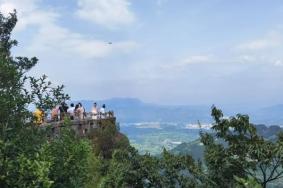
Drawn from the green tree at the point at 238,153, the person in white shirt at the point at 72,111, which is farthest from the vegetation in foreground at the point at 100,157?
the person in white shirt at the point at 72,111

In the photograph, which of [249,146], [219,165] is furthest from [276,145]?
[219,165]

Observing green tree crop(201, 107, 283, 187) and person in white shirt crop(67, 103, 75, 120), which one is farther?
person in white shirt crop(67, 103, 75, 120)

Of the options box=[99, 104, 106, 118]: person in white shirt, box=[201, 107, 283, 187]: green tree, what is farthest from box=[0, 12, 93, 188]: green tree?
box=[99, 104, 106, 118]: person in white shirt

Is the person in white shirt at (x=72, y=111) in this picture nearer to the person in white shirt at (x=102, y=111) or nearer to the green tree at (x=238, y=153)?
the person in white shirt at (x=102, y=111)

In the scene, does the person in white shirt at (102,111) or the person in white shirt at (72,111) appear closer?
the person in white shirt at (72,111)

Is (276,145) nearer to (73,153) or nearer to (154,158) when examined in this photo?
(154,158)

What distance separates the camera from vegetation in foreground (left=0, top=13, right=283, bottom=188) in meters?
15.0

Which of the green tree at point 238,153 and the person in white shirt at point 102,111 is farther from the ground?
the person in white shirt at point 102,111

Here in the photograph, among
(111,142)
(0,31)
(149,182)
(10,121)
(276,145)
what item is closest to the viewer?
(10,121)

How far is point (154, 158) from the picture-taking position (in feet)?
131

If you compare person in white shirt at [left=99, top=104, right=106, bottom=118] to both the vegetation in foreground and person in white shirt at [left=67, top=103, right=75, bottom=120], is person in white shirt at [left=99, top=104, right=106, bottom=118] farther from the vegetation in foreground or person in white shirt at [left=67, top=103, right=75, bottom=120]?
person in white shirt at [left=67, top=103, right=75, bottom=120]

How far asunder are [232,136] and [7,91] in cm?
2110

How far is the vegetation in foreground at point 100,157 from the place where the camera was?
1498 centimetres

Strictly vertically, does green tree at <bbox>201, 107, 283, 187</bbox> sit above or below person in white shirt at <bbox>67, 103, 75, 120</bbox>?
below
